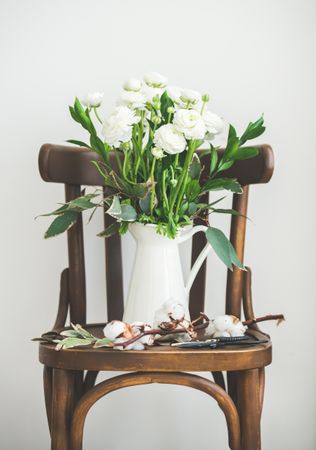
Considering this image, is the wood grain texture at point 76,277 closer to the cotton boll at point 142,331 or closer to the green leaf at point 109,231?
the green leaf at point 109,231

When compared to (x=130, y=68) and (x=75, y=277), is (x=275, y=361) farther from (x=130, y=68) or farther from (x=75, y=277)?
(x=130, y=68)

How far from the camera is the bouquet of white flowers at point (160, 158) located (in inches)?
44.6

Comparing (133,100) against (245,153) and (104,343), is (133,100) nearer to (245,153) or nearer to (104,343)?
(245,153)

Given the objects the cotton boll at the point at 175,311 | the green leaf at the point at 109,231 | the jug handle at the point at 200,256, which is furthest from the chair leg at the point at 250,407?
the green leaf at the point at 109,231

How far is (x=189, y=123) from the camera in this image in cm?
110

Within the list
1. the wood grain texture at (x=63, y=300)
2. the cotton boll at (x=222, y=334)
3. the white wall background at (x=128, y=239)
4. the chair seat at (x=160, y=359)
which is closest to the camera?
the chair seat at (x=160, y=359)

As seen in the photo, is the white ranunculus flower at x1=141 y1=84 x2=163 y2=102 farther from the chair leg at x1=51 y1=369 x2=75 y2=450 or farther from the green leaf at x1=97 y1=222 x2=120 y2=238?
the chair leg at x1=51 y1=369 x2=75 y2=450

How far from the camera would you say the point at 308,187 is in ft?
5.16

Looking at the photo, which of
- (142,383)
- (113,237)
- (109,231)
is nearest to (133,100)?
(109,231)

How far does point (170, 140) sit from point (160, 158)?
64mm

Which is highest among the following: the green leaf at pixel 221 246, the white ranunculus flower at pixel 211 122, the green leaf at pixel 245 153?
the white ranunculus flower at pixel 211 122

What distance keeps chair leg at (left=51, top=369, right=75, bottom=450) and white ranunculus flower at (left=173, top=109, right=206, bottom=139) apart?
1.45 ft

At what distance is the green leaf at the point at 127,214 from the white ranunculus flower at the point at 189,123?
0.16 metres

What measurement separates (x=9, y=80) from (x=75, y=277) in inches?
22.3
